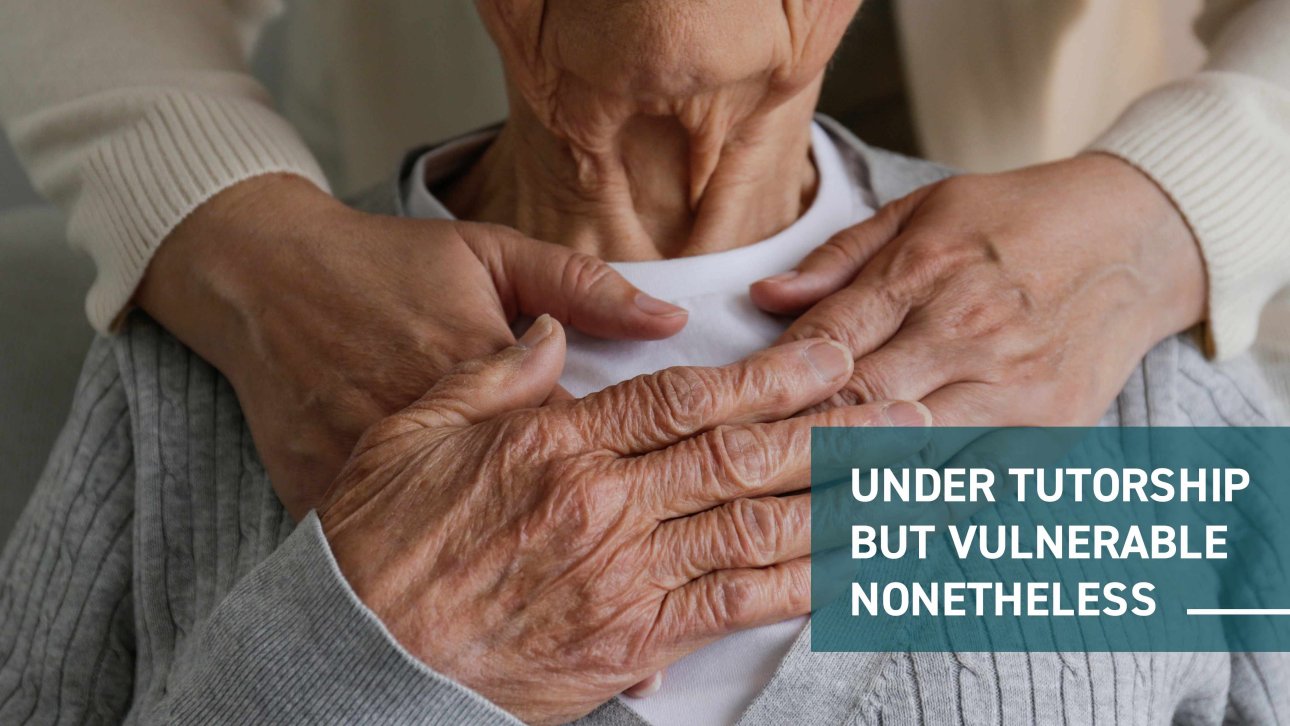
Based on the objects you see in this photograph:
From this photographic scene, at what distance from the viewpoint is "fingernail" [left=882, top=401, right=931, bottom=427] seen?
840 millimetres

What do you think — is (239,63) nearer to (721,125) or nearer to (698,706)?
(721,125)

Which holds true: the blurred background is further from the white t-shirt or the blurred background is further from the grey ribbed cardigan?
the white t-shirt

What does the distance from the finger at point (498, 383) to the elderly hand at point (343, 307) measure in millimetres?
38

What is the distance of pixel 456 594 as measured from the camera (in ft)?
2.45

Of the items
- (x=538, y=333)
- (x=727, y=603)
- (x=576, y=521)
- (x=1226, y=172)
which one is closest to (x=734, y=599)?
(x=727, y=603)

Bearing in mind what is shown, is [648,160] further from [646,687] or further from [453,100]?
[453,100]

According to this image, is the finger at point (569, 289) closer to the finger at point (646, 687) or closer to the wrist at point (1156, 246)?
the finger at point (646, 687)

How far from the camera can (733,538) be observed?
79 centimetres

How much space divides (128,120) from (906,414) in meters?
0.76

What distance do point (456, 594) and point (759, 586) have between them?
20cm

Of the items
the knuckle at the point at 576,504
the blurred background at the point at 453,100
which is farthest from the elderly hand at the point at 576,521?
the blurred background at the point at 453,100

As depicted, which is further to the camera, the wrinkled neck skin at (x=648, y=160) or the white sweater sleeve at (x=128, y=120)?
the white sweater sleeve at (x=128, y=120)

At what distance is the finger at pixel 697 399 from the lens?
0.80 meters

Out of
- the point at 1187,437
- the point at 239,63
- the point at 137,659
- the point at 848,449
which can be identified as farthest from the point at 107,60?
the point at 1187,437
